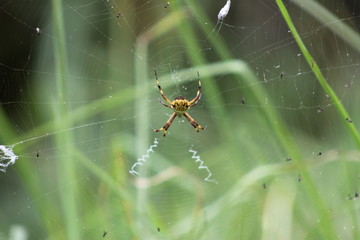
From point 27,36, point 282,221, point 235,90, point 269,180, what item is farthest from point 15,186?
point 282,221

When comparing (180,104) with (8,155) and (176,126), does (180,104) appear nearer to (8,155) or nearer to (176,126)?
Answer: (176,126)

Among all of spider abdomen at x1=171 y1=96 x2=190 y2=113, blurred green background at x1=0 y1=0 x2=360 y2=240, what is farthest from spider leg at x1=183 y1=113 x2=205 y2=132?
spider abdomen at x1=171 y1=96 x2=190 y2=113

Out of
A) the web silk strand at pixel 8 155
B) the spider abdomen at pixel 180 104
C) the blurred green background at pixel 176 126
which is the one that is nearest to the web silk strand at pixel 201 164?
the blurred green background at pixel 176 126

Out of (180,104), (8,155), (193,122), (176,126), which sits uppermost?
(176,126)

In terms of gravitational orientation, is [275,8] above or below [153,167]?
above

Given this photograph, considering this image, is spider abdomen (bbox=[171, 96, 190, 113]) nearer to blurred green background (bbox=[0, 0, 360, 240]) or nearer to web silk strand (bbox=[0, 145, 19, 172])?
blurred green background (bbox=[0, 0, 360, 240])

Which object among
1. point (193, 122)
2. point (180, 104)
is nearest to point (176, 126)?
point (193, 122)

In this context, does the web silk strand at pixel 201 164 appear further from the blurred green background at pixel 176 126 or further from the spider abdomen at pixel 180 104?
the spider abdomen at pixel 180 104

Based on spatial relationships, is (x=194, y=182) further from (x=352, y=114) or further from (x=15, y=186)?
(x=15, y=186)
